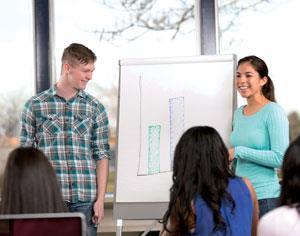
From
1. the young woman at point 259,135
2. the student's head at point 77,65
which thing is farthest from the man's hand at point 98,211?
the young woman at point 259,135

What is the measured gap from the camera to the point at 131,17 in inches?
194

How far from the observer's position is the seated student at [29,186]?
2.16m

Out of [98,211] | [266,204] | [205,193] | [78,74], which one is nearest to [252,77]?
[266,204]

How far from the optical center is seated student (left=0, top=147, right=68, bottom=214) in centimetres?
216

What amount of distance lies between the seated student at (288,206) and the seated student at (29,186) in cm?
70

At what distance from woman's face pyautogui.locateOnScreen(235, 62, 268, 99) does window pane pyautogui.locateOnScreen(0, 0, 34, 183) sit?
6.12ft

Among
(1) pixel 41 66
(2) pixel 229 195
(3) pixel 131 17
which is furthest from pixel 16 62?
(2) pixel 229 195

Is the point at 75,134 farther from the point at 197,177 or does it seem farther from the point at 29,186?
the point at 29,186

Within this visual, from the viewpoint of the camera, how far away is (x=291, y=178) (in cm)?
197

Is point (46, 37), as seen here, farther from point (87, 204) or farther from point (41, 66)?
point (87, 204)

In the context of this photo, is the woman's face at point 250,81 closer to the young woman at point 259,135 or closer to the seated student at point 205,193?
the young woman at point 259,135

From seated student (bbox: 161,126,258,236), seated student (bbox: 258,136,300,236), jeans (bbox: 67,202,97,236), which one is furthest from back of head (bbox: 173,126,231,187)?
jeans (bbox: 67,202,97,236)

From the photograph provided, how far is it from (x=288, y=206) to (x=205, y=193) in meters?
0.63

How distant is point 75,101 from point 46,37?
1.31 m
